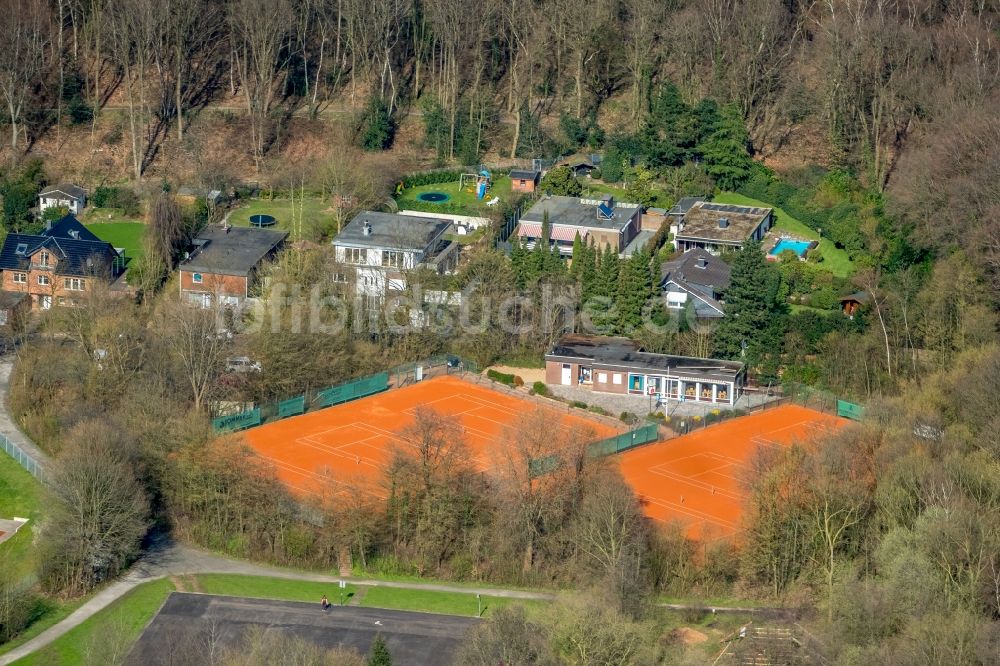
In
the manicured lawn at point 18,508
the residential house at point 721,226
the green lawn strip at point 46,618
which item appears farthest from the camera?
the residential house at point 721,226

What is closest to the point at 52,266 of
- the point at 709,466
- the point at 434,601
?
the point at 434,601

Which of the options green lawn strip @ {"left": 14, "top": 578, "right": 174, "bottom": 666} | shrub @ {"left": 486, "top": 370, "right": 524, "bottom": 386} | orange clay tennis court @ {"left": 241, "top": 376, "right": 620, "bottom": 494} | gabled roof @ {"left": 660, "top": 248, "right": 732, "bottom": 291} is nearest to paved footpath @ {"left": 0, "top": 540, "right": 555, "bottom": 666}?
green lawn strip @ {"left": 14, "top": 578, "right": 174, "bottom": 666}

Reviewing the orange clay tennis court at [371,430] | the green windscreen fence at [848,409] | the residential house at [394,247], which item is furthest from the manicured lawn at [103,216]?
the green windscreen fence at [848,409]

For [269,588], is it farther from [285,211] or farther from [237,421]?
[285,211]

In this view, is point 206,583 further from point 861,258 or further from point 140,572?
point 861,258

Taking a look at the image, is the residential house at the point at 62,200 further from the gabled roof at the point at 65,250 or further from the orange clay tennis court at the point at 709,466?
the orange clay tennis court at the point at 709,466

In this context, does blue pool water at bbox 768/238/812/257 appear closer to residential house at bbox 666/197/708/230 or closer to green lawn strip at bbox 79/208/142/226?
residential house at bbox 666/197/708/230
